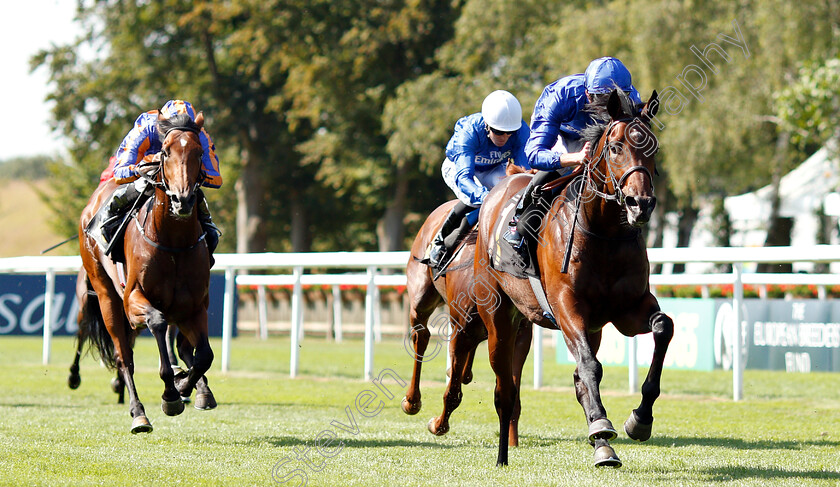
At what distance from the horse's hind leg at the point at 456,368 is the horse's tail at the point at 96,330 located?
136 inches

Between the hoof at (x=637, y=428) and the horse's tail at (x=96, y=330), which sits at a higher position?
the horse's tail at (x=96, y=330)

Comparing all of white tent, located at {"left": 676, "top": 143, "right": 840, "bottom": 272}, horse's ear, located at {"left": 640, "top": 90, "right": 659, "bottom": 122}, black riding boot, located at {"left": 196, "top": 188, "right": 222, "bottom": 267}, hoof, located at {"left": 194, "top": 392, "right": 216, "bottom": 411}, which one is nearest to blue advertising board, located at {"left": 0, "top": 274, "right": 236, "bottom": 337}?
black riding boot, located at {"left": 196, "top": 188, "right": 222, "bottom": 267}

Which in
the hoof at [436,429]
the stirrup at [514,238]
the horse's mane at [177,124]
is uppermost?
the horse's mane at [177,124]

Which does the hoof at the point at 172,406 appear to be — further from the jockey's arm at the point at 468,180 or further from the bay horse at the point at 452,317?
the jockey's arm at the point at 468,180

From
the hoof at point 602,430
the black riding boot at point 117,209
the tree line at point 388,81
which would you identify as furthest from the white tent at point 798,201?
the hoof at point 602,430

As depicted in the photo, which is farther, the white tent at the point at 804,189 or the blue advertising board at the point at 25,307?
the white tent at the point at 804,189

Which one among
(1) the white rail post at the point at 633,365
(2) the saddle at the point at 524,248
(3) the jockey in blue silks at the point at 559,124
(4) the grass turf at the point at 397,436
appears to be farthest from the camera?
Answer: (1) the white rail post at the point at 633,365

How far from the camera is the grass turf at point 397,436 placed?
17.4 ft

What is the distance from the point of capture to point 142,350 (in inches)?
682

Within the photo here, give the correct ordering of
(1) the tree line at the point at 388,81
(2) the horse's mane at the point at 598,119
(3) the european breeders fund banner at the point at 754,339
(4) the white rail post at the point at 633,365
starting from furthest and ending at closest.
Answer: (1) the tree line at the point at 388,81 < (3) the european breeders fund banner at the point at 754,339 < (4) the white rail post at the point at 633,365 < (2) the horse's mane at the point at 598,119

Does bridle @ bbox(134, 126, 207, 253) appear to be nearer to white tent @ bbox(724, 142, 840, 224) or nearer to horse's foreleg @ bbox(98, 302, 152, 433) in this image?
horse's foreleg @ bbox(98, 302, 152, 433)

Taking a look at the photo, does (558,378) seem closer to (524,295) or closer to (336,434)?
(336,434)

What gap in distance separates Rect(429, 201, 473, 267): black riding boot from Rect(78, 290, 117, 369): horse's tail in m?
3.28

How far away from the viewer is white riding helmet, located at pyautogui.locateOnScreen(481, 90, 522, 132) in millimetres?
6961
